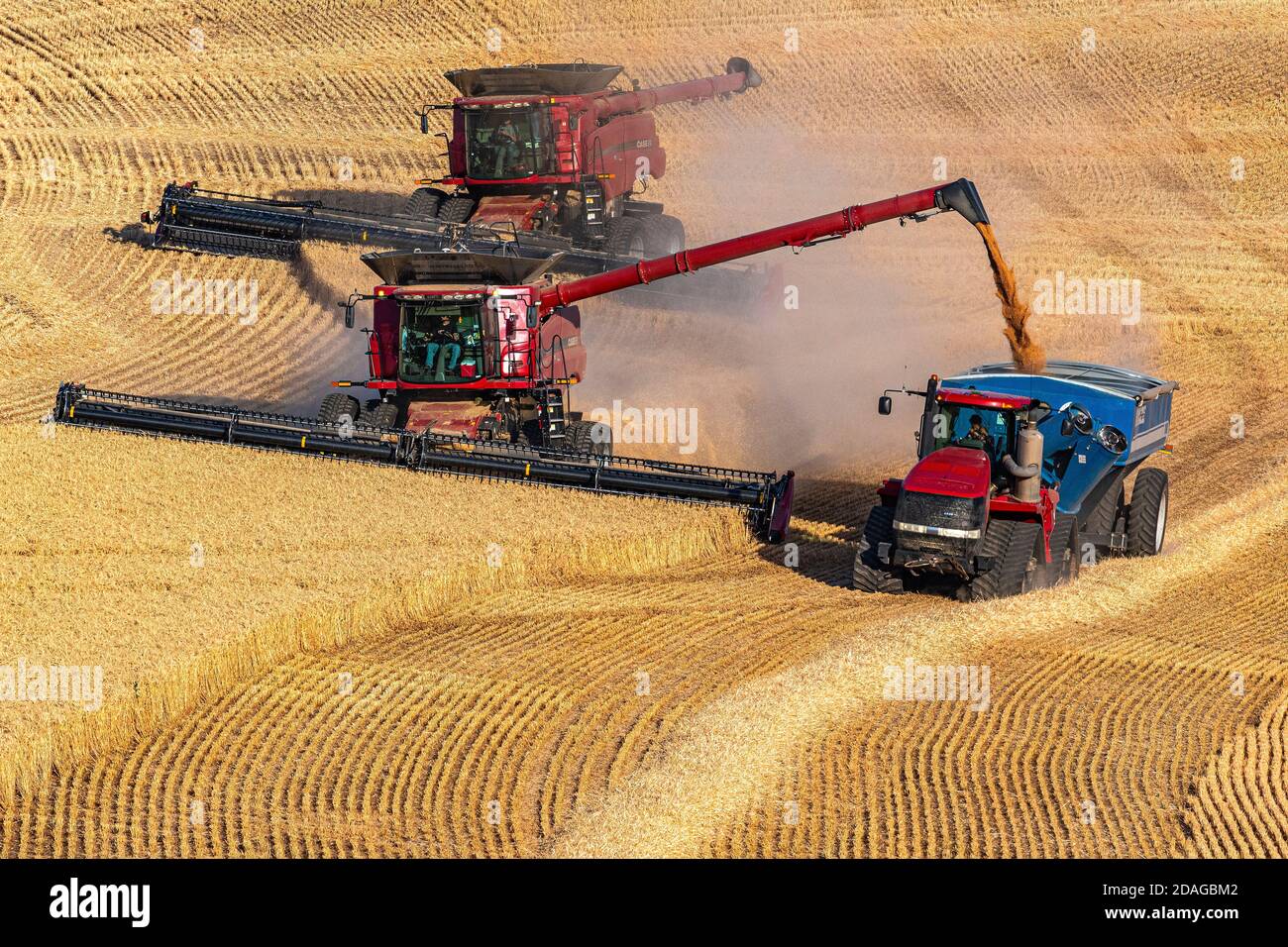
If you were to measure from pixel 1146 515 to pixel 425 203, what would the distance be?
1394 cm

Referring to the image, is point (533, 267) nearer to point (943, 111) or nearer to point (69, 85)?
point (943, 111)

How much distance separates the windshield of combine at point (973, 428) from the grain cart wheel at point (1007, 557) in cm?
83

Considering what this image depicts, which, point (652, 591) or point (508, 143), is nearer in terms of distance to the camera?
point (652, 591)

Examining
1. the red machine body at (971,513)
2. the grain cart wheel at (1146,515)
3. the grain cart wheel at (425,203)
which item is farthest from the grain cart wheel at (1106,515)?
the grain cart wheel at (425,203)

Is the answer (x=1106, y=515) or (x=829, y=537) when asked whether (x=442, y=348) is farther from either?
(x=1106, y=515)

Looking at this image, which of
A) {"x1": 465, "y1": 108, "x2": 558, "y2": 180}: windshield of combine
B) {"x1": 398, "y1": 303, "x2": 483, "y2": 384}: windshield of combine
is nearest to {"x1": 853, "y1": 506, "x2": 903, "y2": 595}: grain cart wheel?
{"x1": 398, "y1": 303, "x2": 483, "y2": 384}: windshield of combine

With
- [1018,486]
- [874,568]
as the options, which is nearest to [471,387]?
[874,568]

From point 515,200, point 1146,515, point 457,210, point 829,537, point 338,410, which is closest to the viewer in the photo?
point 1146,515

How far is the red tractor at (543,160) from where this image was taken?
954 inches

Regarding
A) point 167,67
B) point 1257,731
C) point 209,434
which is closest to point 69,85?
point 167,67

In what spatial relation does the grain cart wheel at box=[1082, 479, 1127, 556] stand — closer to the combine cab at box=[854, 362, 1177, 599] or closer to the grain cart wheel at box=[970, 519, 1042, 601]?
the combine cab at box=[854, 362, 1177, 599]

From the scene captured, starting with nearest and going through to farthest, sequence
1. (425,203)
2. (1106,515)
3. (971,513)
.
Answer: (971,513) → (1106,515) → (425,203)

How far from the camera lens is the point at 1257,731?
10938 millimetres

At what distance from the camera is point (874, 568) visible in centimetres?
1378
